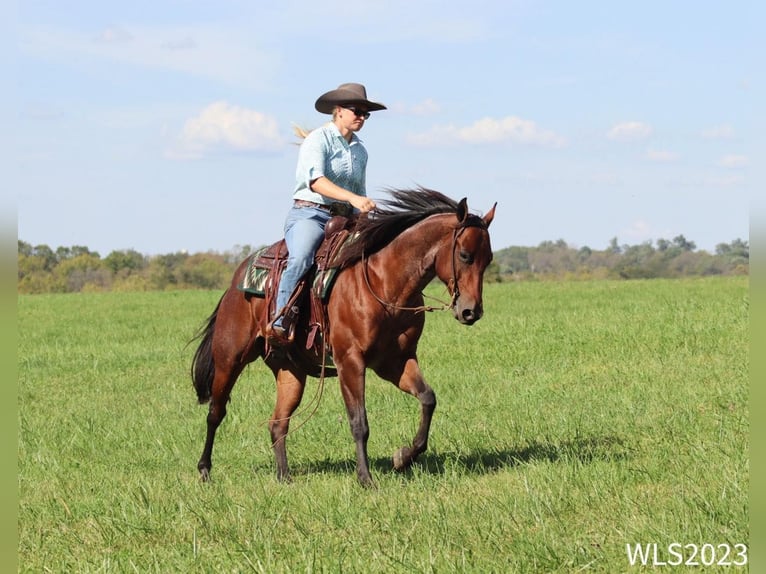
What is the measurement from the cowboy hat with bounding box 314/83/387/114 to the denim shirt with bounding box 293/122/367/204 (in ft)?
0.65

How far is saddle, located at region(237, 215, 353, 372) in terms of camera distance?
8055 millimetres

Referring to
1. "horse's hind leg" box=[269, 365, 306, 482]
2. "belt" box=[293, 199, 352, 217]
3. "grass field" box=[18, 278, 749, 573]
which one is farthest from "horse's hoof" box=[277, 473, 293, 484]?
"belt" box=[293, 199, 352, 217]

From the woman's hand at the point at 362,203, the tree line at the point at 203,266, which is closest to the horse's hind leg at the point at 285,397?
the woman's hand at the point at 362,203

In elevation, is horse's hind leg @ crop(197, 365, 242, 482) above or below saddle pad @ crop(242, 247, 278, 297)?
below

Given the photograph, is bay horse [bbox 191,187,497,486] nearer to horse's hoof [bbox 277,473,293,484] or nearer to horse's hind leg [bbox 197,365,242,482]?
horse's hoof [bbox 277,473,293,484]

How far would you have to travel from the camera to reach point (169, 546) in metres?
6.06

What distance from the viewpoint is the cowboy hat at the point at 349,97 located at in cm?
805

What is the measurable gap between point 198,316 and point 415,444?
872 inches

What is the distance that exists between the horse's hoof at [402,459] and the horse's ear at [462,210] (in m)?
1.88

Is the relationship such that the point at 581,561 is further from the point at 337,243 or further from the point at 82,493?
the point at 82,493

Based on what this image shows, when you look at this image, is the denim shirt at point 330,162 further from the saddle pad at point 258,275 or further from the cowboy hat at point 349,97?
the saddle pad at point 258,275

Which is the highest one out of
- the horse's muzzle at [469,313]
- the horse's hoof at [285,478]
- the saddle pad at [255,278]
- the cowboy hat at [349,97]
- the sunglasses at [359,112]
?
the cowboy hat at [349,97]

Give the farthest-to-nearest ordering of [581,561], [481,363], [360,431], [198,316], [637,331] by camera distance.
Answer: [198,316]
[637,331]
[481,363]
[360,431]
[581,561]

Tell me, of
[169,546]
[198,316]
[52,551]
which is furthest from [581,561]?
[198,316]
